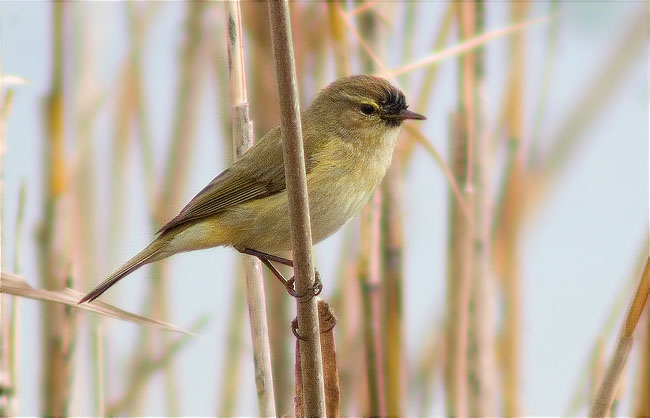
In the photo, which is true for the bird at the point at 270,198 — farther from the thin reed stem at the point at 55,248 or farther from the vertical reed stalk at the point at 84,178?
the vertical reed stalk at the point at 84,178

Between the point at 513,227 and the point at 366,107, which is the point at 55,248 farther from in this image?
the point at 513,227

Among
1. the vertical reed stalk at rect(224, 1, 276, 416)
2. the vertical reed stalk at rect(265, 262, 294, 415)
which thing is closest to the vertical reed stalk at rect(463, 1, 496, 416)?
the vertical reed stalk at rect(265, 262, 294, 415)

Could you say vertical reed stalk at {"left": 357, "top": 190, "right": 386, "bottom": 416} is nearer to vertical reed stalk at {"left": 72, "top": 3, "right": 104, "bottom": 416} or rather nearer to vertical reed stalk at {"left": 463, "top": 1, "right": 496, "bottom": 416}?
vertical reed stalk at {"left": 463, "top": 1, "right": 496, "bottom": 416}

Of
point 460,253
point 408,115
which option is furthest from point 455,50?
point 460,253

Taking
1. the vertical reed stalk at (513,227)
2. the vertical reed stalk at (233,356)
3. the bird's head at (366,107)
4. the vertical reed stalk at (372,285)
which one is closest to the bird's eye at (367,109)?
the bird's head at (366,107)

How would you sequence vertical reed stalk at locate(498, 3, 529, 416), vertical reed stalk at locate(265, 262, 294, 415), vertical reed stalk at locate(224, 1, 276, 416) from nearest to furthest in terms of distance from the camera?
1. vertical reed stalk at locate(224, 1, 276, 416)
2. vertical reed stalk at locate(498, 3, 529, 416)
3. vertical reed stalk at locate(265, 262, 294, 415)

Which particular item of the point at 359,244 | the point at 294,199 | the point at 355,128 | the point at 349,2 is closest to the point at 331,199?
the point at 359,244
